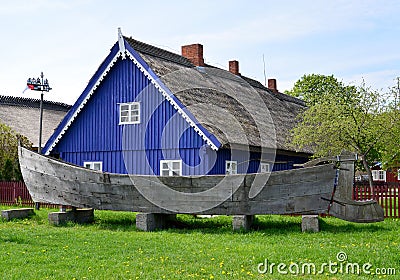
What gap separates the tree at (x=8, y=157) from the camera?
27953mm

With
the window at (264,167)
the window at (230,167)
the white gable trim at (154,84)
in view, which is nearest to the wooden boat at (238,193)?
the white gable trim at (154,84)

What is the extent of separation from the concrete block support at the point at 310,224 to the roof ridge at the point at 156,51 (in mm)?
10926

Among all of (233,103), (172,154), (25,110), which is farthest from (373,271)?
(25,110)

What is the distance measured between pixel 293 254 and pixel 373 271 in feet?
5.73

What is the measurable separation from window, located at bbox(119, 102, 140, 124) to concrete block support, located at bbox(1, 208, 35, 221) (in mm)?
5423

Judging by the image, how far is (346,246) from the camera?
10781mm

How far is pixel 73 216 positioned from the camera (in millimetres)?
16516

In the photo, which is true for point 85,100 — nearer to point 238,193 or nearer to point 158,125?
point 158,125

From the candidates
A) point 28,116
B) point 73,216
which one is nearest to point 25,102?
point 28,116

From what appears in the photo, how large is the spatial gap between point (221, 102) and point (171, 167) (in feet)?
14.4

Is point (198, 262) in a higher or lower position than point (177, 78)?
lower

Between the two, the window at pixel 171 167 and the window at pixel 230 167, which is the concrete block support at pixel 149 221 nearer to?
the window at pixel 171 167

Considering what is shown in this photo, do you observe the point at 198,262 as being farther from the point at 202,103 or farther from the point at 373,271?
the point at 202,103

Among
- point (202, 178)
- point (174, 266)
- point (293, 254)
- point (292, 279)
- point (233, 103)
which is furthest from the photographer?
point (233, 103)
